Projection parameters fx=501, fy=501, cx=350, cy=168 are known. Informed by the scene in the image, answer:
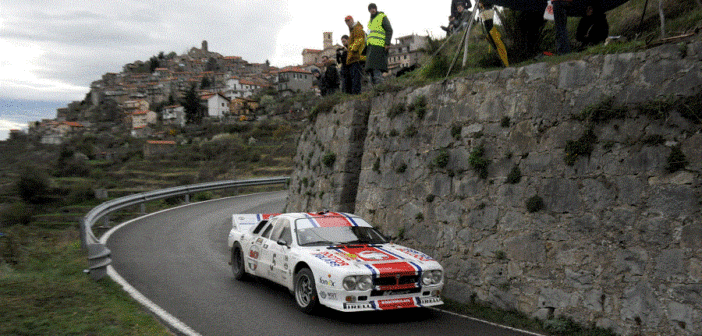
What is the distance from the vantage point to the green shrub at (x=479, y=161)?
8727 mm

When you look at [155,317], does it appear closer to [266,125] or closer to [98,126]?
[266,125]

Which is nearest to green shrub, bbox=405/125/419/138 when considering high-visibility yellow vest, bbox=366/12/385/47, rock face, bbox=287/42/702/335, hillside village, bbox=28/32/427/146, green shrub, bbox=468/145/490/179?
rock face, bbox=287/42/702/335

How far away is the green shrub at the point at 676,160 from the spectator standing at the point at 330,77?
11.6 meters

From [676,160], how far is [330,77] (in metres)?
11.8

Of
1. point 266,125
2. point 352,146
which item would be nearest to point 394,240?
point 352,146

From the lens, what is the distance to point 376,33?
1312cm

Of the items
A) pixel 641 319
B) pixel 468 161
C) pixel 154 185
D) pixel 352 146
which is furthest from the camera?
pixel 154 185

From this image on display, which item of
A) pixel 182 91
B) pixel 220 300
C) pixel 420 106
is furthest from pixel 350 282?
pixel 182 91

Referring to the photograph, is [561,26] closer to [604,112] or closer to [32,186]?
[604,112]

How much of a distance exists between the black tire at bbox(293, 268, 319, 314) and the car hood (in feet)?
1.04

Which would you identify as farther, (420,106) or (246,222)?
(246,222)

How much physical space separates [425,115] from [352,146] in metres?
3.15

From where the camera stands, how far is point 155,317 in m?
7.08

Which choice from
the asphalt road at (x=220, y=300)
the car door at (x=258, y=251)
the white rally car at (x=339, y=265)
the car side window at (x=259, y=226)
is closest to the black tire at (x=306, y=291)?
the white rally car at (x=339, y=265)
